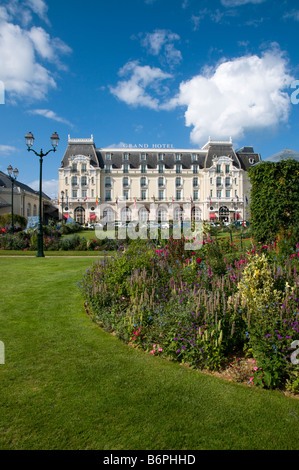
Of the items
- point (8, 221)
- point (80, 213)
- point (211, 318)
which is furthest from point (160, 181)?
point (211, 318)

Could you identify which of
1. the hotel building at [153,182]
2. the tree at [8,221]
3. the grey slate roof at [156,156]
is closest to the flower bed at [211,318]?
the tree at [8,221]

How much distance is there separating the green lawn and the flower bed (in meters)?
0.21

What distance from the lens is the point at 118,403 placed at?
283 centimetres

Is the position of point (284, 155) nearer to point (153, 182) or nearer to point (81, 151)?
point (153, 182)

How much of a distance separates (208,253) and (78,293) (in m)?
3.35

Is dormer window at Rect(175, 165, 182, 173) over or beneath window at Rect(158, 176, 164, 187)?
over

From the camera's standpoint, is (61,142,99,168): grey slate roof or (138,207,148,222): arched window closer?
(61,142,99,168): grey slate roof

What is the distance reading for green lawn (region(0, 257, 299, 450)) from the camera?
7.80 ft

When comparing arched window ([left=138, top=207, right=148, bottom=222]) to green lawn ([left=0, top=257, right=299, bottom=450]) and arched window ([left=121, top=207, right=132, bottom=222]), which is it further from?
green lawn ([left=0, top=257, right=299, bottom=450])

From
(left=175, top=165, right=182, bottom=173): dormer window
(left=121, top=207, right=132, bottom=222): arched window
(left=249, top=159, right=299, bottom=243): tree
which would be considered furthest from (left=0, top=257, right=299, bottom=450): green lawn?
(left=175, top=165, right=182, bottom=173): dormer window

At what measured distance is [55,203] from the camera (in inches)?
2260

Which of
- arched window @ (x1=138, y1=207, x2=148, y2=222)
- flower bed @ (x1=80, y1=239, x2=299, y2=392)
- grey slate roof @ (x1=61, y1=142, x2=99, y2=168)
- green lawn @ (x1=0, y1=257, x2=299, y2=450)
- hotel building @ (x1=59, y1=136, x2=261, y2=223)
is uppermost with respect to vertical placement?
grey slate roof @ (x1=61, y1=142, x2=99, y2=168)

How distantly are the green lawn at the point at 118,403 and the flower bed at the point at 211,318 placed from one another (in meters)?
0.21

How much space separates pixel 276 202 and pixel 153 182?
4880 cm
